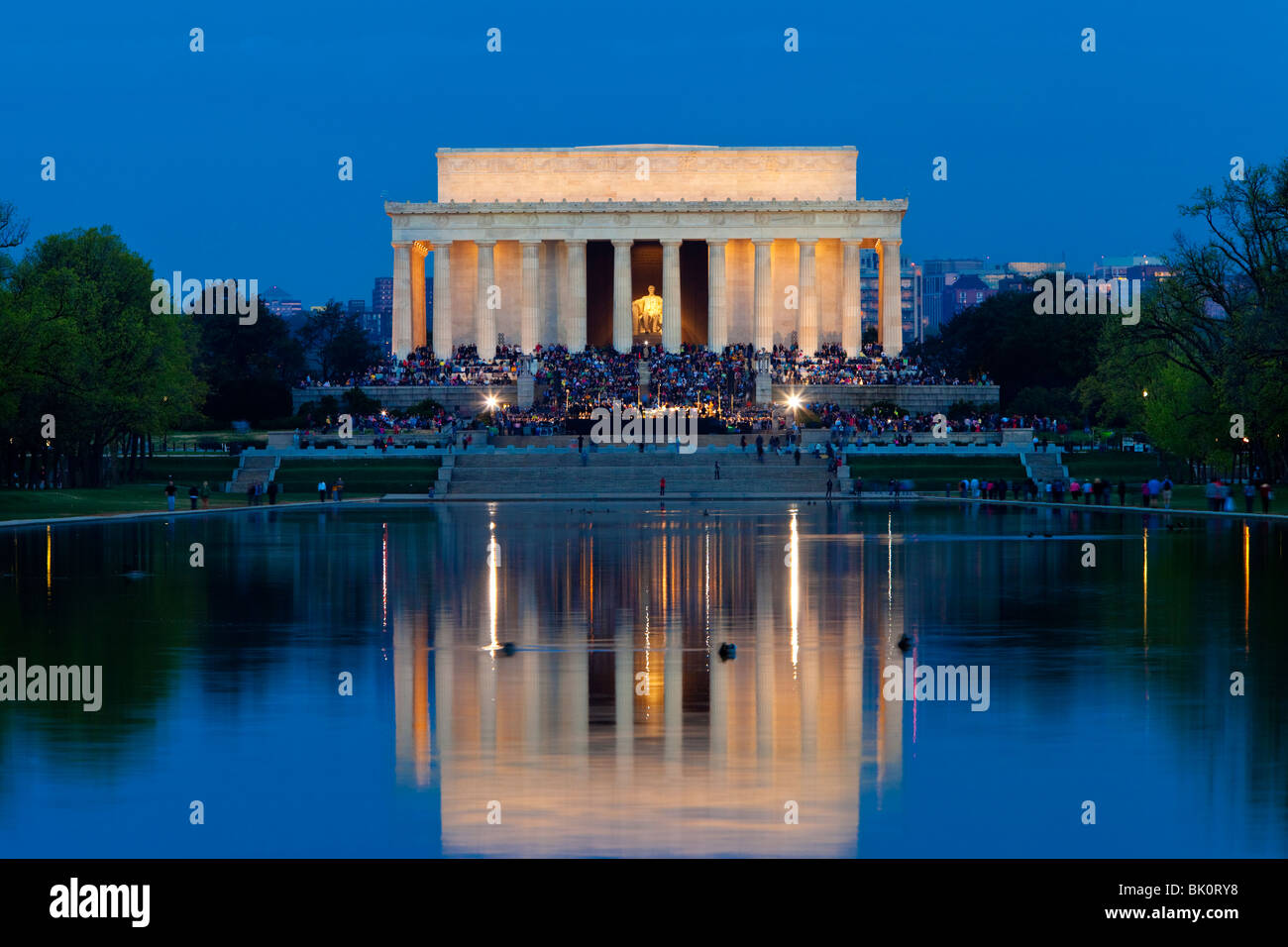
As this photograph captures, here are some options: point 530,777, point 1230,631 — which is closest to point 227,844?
point 530,777

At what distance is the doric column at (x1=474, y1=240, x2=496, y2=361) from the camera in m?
122

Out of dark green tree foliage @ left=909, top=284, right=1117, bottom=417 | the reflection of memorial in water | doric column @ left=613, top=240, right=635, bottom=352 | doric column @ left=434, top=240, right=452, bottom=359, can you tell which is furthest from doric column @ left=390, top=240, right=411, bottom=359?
the reflection of memorial in water

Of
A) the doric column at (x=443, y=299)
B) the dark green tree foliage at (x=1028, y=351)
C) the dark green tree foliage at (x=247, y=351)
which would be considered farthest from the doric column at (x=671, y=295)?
the dark green tree foliage at (x=247, y=351)

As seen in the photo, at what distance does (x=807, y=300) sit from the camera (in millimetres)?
122438

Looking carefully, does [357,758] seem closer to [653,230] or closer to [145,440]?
[145,440]

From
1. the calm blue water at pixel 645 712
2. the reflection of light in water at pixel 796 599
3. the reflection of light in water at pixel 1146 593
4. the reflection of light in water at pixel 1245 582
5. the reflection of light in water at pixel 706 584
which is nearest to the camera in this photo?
the calm blue water at pixel 645 712

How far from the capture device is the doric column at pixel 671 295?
12188 centimetres

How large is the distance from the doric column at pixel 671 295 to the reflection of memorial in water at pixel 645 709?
3407 inches

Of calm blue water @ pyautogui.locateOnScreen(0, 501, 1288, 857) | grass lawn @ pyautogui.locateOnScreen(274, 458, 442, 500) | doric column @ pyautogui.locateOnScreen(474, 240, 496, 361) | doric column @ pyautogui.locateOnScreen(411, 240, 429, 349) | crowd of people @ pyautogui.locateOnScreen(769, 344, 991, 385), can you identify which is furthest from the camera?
doric column @ pyautogui.locateOnScreen(411, 240, 429, 349)

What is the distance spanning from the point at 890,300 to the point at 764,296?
889 cm

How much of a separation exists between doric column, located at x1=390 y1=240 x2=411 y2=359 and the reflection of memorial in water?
288 ft

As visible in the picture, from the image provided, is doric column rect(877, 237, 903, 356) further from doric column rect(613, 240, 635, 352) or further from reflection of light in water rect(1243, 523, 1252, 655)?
reflection of light in water rect(1243, 523, 1252, 655)

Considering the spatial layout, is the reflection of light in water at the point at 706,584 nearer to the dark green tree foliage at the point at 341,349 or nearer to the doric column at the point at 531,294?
the doric column at the point at 531,294
